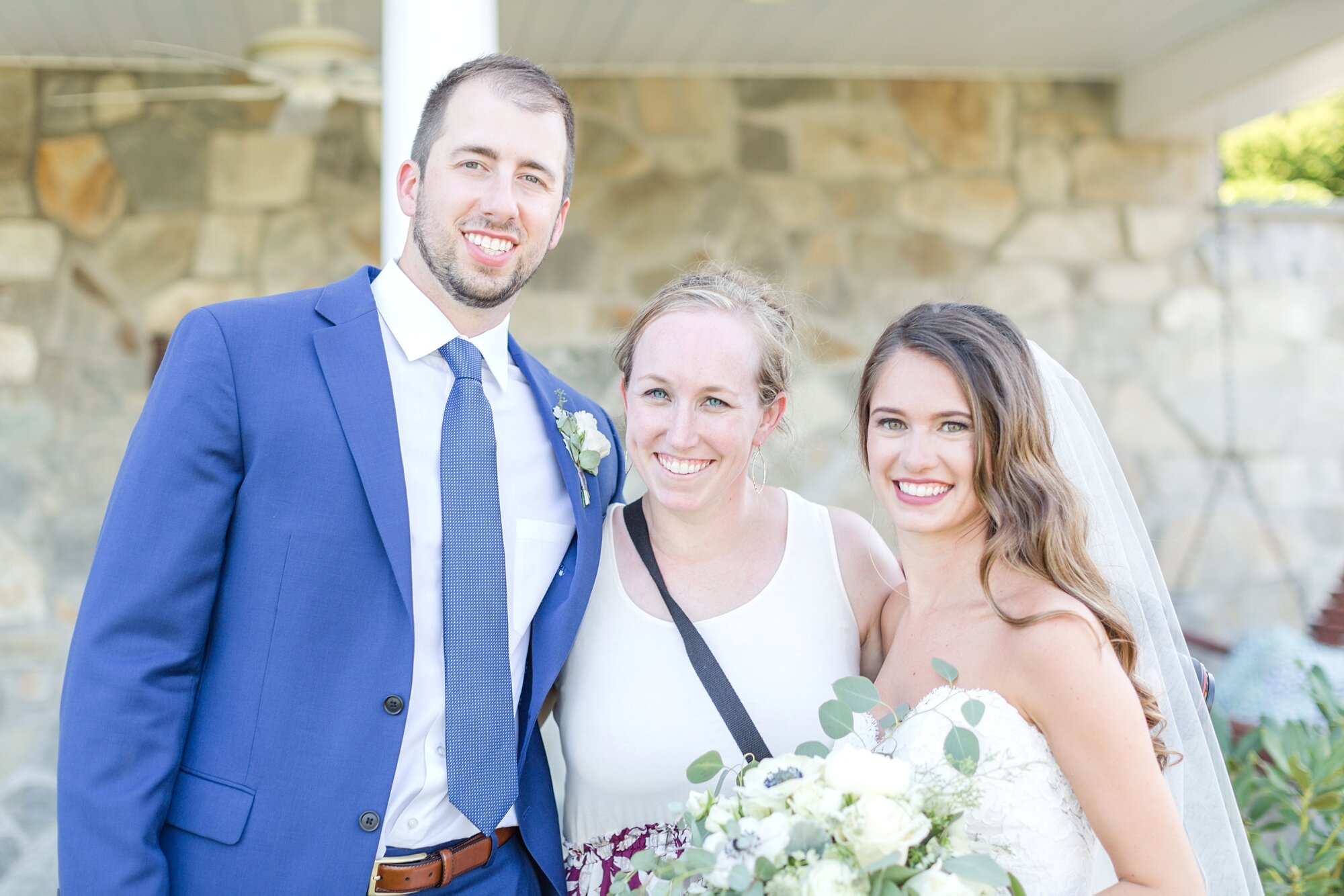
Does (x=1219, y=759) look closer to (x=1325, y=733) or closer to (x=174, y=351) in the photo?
(x=1325, y=733)

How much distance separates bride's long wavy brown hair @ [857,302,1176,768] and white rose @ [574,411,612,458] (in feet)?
2.13

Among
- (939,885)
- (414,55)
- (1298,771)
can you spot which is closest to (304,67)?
(414,55)

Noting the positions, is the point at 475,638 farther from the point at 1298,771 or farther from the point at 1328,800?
the point at 1328,800

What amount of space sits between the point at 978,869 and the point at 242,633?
45.3 inches

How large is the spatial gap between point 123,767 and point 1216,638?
16.5 feet

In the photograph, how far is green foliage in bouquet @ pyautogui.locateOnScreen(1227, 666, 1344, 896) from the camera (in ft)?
8.51

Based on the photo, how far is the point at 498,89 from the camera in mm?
2023

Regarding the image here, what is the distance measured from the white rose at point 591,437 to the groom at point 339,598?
7.1 inches

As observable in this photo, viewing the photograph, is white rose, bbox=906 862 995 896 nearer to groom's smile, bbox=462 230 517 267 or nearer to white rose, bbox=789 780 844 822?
white rose, bbox=789 780 844 822

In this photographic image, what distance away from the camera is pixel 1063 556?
1.85 m

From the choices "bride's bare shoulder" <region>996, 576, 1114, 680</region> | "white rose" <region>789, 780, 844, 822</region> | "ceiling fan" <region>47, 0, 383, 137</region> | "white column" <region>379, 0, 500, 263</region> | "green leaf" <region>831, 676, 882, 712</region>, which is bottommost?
"white rose" <region>789, 780, 844, 822</region>

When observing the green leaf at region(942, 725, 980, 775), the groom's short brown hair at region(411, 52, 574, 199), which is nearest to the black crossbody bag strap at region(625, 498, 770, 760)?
the green leaf at region(942, 725, 980, 775)

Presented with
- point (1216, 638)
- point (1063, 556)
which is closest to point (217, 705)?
point (1063, 556)

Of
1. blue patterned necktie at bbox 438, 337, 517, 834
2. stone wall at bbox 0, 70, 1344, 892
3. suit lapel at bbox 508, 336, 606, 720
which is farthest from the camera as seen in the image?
stone wall at bbox 0, 70, 1344, 892
